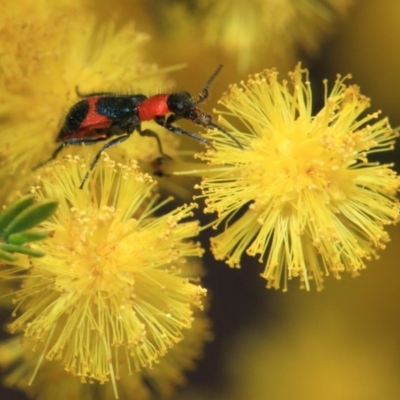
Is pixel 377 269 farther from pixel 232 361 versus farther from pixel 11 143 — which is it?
pixel 11 143

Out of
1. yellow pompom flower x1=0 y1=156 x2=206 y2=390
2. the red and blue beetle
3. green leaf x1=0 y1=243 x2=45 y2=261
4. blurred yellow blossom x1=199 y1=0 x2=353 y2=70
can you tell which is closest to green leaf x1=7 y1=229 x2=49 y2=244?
green leaf x1=0 y1=243 x2=45 y2=261

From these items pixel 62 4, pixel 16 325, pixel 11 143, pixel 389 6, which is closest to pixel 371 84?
pixel 389 6

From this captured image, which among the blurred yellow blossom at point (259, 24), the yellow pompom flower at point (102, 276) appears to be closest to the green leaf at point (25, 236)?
the yellow pompom flower at point (102, 276)

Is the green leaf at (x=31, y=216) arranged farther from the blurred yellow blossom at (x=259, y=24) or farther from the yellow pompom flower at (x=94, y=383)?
the blurred yellow blossom at (x=259, y=24)

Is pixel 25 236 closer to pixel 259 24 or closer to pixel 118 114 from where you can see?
pixel 118 114

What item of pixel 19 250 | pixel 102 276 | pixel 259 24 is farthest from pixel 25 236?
pixel 259 24
